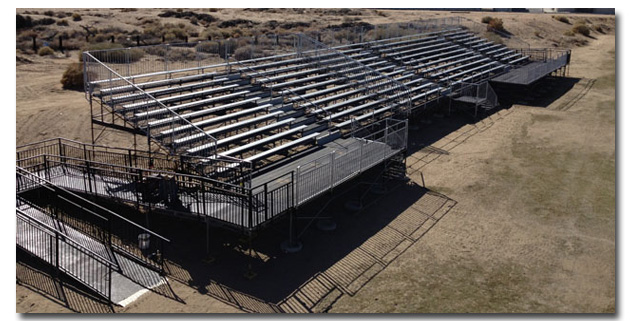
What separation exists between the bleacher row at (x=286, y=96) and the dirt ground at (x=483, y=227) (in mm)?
3063

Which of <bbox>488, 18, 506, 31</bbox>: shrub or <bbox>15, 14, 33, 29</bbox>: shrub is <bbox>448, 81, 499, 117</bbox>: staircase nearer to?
<bbox>488, 18, 506, 31</bbox>: shrub

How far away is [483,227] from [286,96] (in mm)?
9896

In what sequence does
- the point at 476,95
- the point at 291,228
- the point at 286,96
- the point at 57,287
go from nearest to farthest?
the point at 57,287 < the point at 291,228 < the point at 286,96 < the point at 476,95

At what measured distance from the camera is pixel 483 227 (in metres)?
14.2

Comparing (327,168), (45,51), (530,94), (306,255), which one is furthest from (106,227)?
(45,51)

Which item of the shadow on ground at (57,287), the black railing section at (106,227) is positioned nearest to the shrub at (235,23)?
the black railing section at (106,227)

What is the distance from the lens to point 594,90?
33.2m

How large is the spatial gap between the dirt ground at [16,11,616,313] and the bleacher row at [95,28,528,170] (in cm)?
306

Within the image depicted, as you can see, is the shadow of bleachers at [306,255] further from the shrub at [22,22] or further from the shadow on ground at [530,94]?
the shrub at [22,22]

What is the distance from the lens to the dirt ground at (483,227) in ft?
35.0

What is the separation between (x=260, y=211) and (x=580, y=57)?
142ft

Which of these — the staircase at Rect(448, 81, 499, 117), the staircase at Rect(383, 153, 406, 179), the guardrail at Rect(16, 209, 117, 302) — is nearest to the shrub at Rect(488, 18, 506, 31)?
the staircase at Rect(448, 81, 499, 117)

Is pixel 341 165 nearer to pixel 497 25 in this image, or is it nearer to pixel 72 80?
pixel 72 80

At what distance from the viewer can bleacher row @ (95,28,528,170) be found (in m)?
16.7
